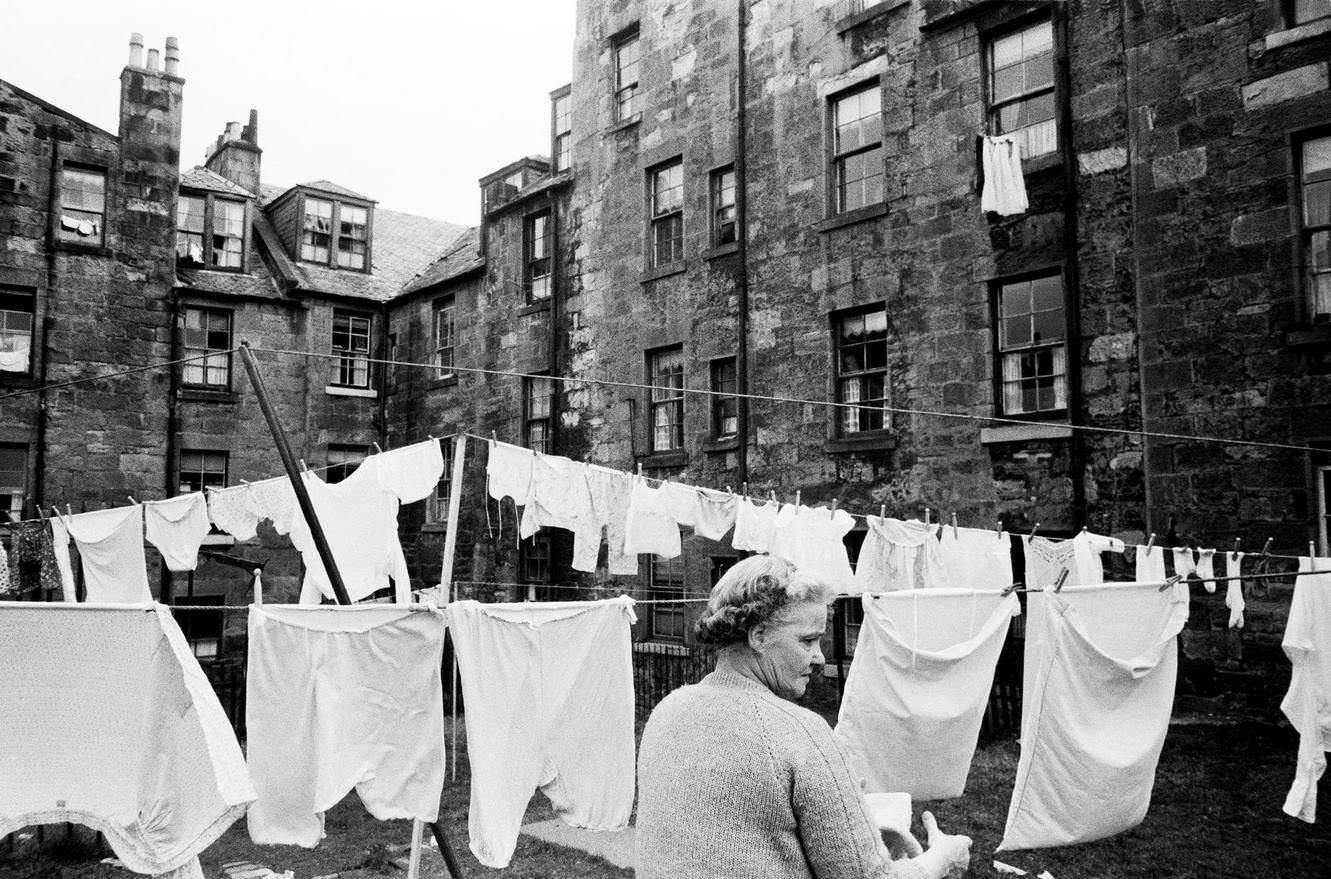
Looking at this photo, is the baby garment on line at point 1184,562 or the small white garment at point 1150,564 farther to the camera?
the small white garment at point 1150,564

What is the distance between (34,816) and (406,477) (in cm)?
579

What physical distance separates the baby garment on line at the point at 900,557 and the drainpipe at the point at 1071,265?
8.76 feet

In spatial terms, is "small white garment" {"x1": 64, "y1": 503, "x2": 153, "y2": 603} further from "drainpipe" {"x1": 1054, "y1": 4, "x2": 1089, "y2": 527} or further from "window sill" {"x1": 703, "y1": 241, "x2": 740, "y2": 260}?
"drainpipe" {"x1": 1054, "y1": 4, "x2": 1089, "y2": 527}

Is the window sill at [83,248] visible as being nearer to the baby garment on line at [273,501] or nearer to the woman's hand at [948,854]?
the baby garment on line at [273,501]

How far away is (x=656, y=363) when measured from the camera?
1964 centimetres

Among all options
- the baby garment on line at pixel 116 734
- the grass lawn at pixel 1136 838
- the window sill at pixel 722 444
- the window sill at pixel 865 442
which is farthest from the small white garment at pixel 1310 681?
the window sill at pixel 722 444

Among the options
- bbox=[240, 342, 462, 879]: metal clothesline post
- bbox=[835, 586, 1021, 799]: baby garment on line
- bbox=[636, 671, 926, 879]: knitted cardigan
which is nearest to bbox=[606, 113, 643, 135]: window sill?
bbox=[240, 342, 462, 879]: metal clothesline post

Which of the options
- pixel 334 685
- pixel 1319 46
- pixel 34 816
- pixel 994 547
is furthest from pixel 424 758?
pixel 1319 46

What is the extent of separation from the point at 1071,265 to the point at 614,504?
Result: 22.7ft

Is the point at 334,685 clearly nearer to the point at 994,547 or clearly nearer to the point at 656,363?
the point at 994,547

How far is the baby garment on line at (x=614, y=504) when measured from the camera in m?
11.9

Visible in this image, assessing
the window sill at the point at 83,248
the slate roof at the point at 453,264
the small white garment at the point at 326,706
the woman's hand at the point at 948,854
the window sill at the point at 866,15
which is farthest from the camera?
the slate roof at the point at 453,264

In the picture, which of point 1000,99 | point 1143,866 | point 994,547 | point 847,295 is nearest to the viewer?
point 1143,866

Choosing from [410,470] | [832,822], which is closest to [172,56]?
[410,470]
